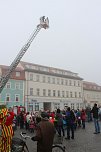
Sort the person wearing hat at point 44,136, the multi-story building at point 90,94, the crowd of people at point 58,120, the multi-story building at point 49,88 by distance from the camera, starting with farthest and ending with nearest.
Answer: the multi-story building at point 90,94
the multi-story building at point 49,88
the crowd of people at point 58,120
the person wearing hat at point 44,136

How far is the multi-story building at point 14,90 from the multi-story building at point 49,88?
57.5 inches

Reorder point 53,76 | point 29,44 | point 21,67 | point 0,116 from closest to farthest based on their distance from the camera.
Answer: point 0,116 < point 29,44 < point 21,67 < point 53,76

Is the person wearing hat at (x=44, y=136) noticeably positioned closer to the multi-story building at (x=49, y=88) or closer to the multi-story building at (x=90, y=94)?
the multi-story building at (x=49, y=88)

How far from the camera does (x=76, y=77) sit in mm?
77125

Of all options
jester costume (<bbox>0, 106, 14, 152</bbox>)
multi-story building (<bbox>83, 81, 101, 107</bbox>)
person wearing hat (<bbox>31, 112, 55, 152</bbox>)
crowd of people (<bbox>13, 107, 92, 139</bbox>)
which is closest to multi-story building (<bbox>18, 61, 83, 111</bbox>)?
multi-story building (<bbox>83, 81, 101, 107</bbox>)

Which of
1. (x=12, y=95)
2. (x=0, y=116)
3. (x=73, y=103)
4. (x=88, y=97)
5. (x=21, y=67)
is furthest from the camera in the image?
(x=88, y=97)

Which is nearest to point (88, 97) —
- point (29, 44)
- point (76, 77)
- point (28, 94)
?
point (76, 77)

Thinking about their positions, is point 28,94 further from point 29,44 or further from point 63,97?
point 29,44

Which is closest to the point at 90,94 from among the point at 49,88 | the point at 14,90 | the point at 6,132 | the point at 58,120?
the point at 49,88

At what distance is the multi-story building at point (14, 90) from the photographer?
183 ft

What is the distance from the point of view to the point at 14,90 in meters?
57.4

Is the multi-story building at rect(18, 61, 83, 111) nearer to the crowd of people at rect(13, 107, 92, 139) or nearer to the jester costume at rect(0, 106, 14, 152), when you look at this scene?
the crowd of people at rect(13, 107, 92, 139)

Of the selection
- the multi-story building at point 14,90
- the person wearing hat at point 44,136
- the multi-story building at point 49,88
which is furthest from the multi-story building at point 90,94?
the person wearing hat at point 44,136

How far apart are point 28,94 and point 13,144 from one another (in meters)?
52.3
